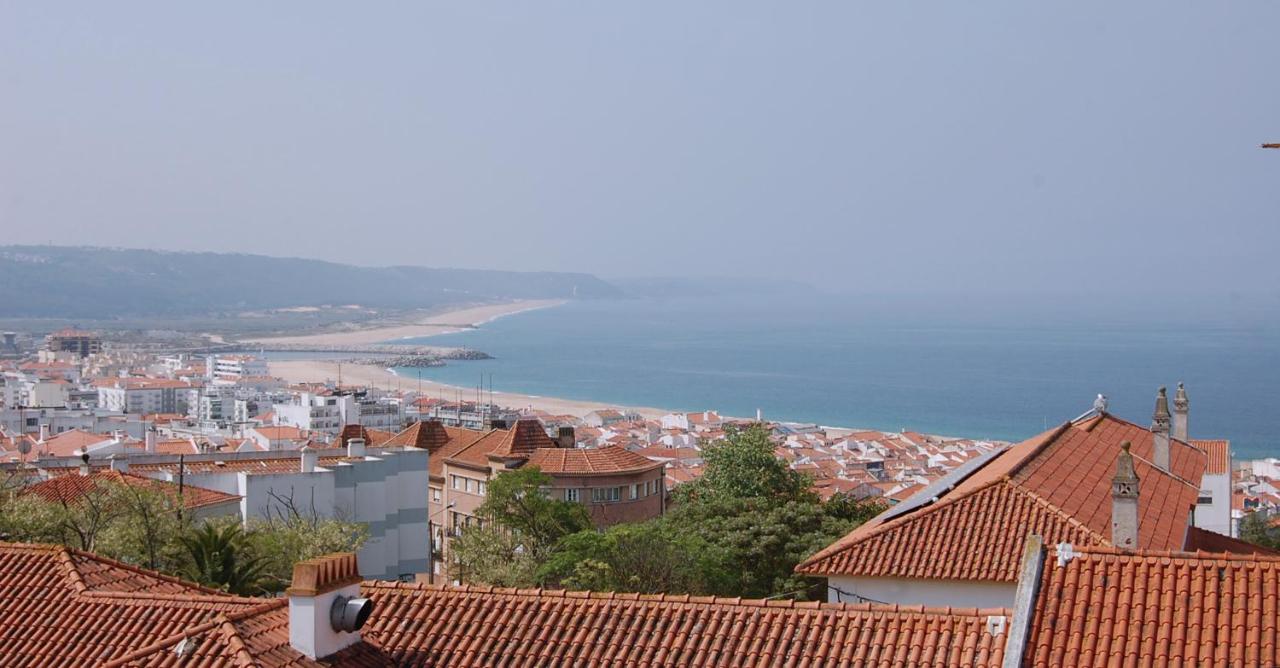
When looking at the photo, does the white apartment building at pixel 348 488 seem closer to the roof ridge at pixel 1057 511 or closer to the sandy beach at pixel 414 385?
the roof ridge at pixel 1057 511

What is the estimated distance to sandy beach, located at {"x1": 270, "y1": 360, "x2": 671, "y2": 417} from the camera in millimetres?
128250

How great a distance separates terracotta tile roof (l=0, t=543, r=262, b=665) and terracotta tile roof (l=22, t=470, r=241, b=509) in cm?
1100

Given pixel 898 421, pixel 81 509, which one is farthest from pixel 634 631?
pixel 898 421

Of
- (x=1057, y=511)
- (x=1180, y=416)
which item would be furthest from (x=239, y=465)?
(x=1057, y=511)

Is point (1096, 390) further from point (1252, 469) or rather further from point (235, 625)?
point (235, 625)

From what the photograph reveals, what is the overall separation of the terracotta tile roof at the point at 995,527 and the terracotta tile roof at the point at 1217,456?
1005cm

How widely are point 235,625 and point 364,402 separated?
93.2 meters

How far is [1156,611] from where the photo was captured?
8906mm

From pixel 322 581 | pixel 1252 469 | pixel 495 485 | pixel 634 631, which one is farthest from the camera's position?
pixel 1252 469

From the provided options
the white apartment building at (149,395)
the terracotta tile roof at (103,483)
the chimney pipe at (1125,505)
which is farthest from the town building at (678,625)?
the white apartment building at (149,395)

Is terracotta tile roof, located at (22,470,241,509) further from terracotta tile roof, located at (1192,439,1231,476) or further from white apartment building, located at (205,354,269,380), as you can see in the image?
white apartment building, located at (205,354,269,380)

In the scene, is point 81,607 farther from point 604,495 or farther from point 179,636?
point 604,495

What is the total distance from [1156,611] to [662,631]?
11.4ft

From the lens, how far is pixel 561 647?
9961 mm
